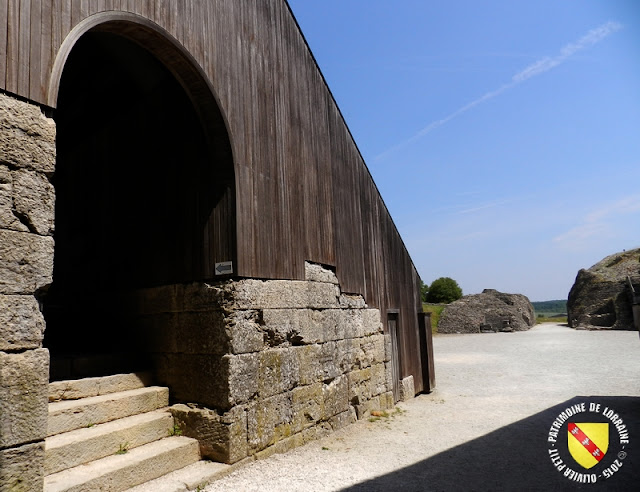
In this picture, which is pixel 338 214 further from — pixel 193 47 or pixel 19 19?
pixel 19 19

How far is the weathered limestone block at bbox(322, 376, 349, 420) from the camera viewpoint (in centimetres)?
616

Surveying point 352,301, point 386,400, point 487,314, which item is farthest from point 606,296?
point 352,301

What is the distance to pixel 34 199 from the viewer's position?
123 inches

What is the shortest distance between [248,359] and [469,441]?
125 inches

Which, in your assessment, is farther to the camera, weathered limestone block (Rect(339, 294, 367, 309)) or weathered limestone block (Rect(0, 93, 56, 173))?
weathered limestone block (Rect(339, 294, 367, 309))

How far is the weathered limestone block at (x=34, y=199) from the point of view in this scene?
3.05m

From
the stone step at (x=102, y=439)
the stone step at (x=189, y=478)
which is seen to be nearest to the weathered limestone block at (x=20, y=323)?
the stone step at (x=102, y=439)

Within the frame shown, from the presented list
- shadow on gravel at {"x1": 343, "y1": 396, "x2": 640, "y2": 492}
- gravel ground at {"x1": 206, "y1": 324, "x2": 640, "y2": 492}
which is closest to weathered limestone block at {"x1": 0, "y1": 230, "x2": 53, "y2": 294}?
gravel ground at {"x1": 206, "y1": 324, "x2": 640, "y2": 492}

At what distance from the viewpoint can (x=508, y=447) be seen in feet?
18.4

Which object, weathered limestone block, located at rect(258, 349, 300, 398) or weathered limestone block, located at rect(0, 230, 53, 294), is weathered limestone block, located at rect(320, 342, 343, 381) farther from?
weathered limestone block, located at rect(0, 230, 53, 294)

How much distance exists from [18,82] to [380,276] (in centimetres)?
661

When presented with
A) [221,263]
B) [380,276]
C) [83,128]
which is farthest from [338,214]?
[83,128]

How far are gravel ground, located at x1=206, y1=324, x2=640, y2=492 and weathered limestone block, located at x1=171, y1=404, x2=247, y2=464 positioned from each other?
0.69ft

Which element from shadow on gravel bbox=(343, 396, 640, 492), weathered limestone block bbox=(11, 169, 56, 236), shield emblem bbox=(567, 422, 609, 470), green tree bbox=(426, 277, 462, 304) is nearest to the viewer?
weathered limestone block bbox=(11, 169, 56, 236)
